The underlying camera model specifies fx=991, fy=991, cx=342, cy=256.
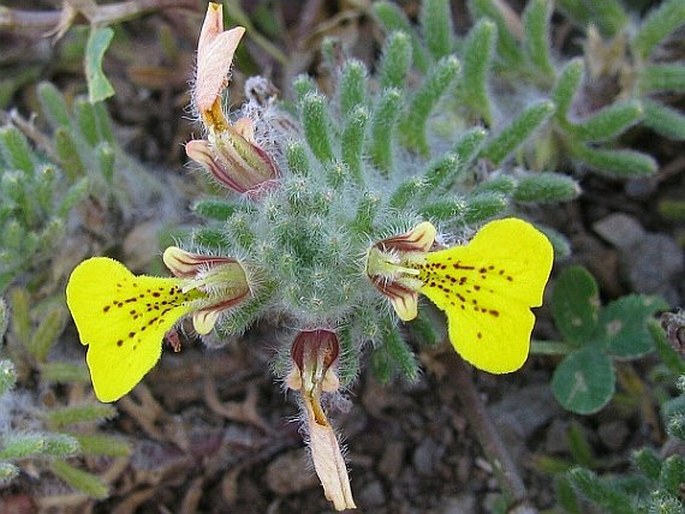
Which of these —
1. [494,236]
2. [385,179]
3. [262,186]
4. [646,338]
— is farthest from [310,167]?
[646,338]

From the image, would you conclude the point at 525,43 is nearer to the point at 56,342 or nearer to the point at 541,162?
the point at 541,162

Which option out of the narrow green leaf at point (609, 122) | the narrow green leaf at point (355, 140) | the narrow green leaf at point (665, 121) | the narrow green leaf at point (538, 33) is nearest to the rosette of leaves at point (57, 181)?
the narrow green leaf at point (355, 140)

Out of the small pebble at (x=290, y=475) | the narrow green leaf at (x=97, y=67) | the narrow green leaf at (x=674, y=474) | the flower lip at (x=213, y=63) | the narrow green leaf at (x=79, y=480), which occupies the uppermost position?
the flower lip at (x=213, y=63)

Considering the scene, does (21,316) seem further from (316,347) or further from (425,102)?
(425,102)

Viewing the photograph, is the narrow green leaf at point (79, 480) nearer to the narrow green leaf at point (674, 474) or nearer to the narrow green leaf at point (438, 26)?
the narrow green leaf at point (674, 474)

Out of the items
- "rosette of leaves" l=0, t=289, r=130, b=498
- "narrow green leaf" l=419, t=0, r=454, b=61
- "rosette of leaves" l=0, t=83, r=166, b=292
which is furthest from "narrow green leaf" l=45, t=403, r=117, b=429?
"narrow green leaf" l=419, t=0, r=454, b=61

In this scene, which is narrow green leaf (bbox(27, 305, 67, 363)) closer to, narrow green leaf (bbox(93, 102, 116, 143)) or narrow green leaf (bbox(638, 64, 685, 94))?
narrow green leaf (bbox(93, 102, 116, 143))
